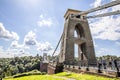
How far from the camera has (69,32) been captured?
2983cm

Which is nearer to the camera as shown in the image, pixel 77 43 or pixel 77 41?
pixel 77 41

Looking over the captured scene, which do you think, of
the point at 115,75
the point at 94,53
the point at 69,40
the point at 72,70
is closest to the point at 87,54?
the point at 94,53

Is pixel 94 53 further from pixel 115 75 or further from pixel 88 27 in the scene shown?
pixel 115 75

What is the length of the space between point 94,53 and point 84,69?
48.6ft

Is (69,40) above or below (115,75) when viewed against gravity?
above

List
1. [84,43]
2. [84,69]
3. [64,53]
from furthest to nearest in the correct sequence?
[84,43]
[64,53]
[84,69]

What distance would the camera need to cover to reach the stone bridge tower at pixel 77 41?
1117 inches

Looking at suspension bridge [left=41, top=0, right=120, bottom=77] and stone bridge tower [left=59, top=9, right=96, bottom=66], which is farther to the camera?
stone bridge tower [left=59, top=9, right=96, bottom=66]

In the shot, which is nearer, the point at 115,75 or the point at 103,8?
the point at 115,75

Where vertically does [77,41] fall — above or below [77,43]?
above

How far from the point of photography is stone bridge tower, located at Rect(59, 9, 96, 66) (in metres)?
28.4

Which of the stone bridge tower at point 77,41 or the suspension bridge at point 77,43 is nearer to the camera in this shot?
the suspension bridge at point 77,43

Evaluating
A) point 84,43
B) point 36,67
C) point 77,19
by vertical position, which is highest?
point 77,19

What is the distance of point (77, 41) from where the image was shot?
30172 mm
